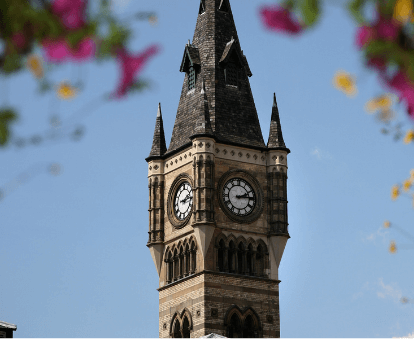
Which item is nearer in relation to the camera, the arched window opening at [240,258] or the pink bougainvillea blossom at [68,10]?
the pink bougainvillea blossom at [68,10]

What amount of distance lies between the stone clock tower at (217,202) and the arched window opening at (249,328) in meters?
0.06

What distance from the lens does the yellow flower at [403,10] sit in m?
4.74

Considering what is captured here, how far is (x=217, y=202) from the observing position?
61562 mm

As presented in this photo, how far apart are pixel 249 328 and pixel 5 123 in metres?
55.7

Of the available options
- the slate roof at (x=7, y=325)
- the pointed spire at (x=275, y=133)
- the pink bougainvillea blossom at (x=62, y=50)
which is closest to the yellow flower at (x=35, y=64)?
the pink bougainvillea blossom at (x=62, y=50)

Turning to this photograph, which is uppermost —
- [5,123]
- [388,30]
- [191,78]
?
[191,78]

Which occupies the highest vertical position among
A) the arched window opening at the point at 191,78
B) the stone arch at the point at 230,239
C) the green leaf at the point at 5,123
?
the arched window opening at the point at 191,78

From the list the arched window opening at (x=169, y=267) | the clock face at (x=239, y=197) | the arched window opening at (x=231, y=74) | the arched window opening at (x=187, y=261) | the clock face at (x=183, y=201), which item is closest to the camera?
the arched window opening at (x=187, y=261)

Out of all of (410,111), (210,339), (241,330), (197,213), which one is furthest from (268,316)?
(410,111)

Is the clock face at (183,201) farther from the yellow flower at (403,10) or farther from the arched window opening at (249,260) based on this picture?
the yellow flower at (403,10)

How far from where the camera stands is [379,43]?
187 inches

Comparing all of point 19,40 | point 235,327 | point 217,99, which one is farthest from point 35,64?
point 217,99

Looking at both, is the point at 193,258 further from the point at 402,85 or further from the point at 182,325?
the point at 402,85

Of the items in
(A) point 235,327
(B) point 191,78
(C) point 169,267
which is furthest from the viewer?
(B) point 191,78
